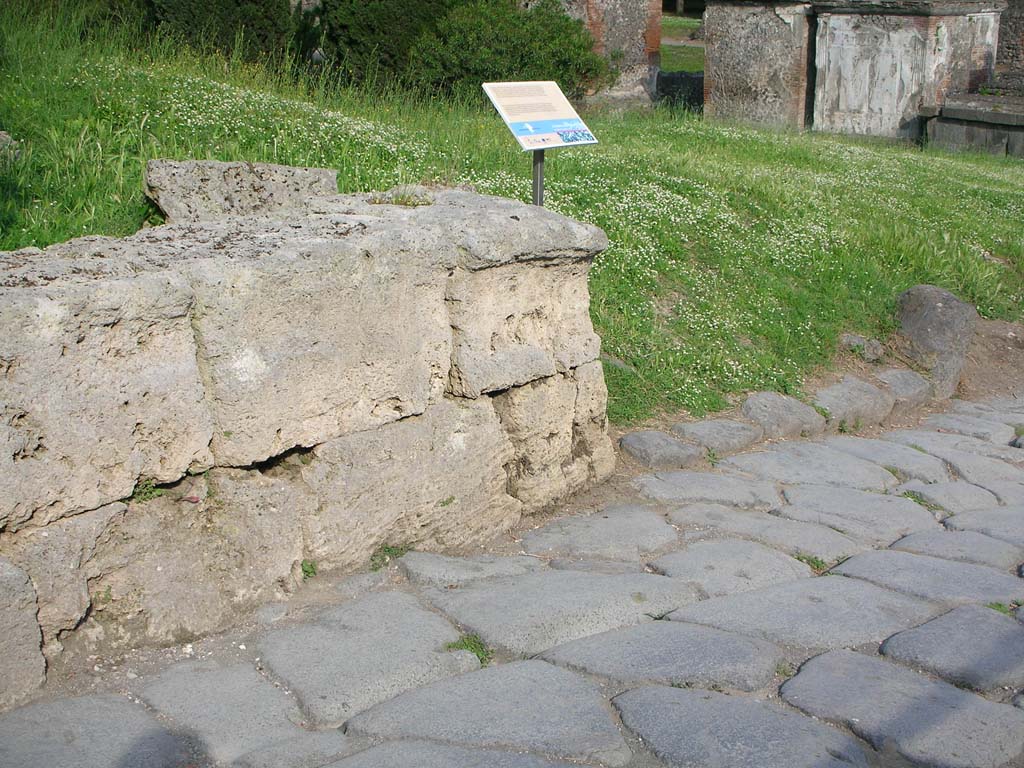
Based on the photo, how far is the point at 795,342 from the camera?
23.6 ft

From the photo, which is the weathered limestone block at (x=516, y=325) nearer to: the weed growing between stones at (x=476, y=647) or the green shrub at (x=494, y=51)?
the weed growing between stones at (x=476, y=647)

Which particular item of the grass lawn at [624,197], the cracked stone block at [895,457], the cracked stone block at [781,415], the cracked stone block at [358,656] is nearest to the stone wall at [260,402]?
the cracked stone block at [358,656]

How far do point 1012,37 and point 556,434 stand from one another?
21692 millimetres

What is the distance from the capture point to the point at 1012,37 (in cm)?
2259

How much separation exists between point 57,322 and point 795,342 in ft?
17.1

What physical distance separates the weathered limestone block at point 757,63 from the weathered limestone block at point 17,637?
14395 mm

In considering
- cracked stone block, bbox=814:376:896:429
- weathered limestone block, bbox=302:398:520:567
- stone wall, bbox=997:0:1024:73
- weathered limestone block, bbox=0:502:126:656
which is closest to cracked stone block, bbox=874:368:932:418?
cracked stone block, bbox=814:376:896:429

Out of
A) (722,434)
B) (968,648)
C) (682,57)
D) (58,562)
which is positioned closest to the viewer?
(58,562)

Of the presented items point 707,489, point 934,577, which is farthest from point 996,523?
point 707,489

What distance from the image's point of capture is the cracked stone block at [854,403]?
6.55m

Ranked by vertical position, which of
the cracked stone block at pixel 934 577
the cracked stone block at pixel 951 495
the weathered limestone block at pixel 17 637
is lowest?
the cracked stone block at pixel 951 495

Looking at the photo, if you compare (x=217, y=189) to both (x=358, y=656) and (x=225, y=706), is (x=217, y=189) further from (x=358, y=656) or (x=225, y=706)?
(x=225, y=706)

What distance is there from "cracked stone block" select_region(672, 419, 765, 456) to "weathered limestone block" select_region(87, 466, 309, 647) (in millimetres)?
2648

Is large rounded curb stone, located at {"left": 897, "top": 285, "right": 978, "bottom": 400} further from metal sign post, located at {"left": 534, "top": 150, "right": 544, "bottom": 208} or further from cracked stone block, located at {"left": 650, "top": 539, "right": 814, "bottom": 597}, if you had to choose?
cracked stone block, located at {"left": 650, "top": 539, "right": 814, "bottom": 597}
